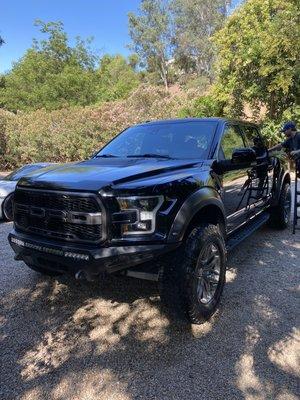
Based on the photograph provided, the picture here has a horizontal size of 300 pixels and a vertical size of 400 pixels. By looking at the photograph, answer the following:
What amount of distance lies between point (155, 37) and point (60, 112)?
105ft

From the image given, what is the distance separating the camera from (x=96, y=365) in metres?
2.75

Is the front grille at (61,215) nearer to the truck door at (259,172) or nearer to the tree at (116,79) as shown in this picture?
the truck door at (259,172)

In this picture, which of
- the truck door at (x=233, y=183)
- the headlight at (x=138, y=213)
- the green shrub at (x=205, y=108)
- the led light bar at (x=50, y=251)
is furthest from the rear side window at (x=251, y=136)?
the green shrub at (x=205, y=108)

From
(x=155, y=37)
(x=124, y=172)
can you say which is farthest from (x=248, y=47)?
(x=155, y=37)

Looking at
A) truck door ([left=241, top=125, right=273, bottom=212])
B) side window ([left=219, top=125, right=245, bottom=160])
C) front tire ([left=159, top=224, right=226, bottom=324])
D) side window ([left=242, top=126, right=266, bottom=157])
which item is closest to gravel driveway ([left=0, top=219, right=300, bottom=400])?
front tire ([left=159, top=224, right=226, bottom=324])

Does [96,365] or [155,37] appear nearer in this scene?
[96,365]

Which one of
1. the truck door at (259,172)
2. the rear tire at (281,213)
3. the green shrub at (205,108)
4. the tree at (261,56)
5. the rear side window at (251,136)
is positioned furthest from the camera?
the green shrub at (205,108)

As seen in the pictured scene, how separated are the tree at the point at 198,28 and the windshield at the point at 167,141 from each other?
35.6 m

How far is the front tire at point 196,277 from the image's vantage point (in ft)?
9.57

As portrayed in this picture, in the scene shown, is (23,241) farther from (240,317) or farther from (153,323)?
(240,317)

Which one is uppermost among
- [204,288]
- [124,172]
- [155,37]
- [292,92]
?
[155,37]

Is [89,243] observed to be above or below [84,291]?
above

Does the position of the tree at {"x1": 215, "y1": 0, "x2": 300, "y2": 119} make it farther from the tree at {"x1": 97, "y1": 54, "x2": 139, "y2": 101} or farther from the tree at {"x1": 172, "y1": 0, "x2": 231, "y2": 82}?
the tree at {"x1": 172, "y1": 0, "x2": 231, "y2": 82}

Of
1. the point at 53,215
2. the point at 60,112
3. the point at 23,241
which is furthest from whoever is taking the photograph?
the point at 60,112
